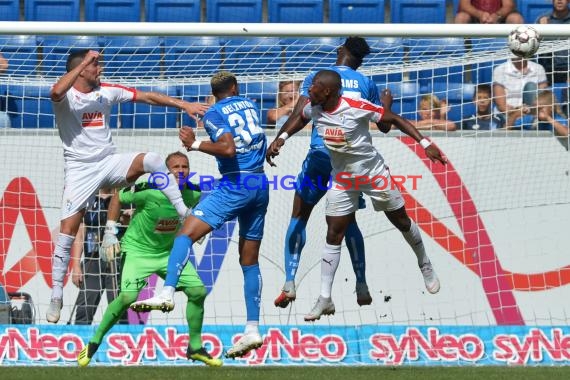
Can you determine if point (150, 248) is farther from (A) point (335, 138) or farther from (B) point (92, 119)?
(A) point (335, 138)

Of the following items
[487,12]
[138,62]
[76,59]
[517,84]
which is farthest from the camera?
[487,12]

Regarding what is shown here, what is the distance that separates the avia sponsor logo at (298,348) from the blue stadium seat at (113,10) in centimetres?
496

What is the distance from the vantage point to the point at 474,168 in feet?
41.5

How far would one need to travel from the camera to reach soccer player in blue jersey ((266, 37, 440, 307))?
10.3 meters

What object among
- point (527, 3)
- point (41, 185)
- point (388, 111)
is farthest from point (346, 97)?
point (527, 3)

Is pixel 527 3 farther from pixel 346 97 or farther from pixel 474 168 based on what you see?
pixel 346 97

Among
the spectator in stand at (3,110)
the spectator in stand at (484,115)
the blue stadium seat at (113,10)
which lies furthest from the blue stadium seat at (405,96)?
the blue stadium seat at (113,10)

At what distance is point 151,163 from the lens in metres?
10.6

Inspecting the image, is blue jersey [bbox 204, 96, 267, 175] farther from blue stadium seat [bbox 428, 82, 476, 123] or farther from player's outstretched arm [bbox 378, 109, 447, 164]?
blue stadium seat [bbox 428, 82, 476, 123]

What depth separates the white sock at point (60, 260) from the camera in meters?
10.8

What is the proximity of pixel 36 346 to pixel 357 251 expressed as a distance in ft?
12.0

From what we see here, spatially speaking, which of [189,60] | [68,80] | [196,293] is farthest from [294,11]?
[68,80]

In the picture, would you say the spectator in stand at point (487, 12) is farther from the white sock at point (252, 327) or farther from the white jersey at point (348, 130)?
the white sock at point (252, 327)

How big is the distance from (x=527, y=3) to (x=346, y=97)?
20.2ft
